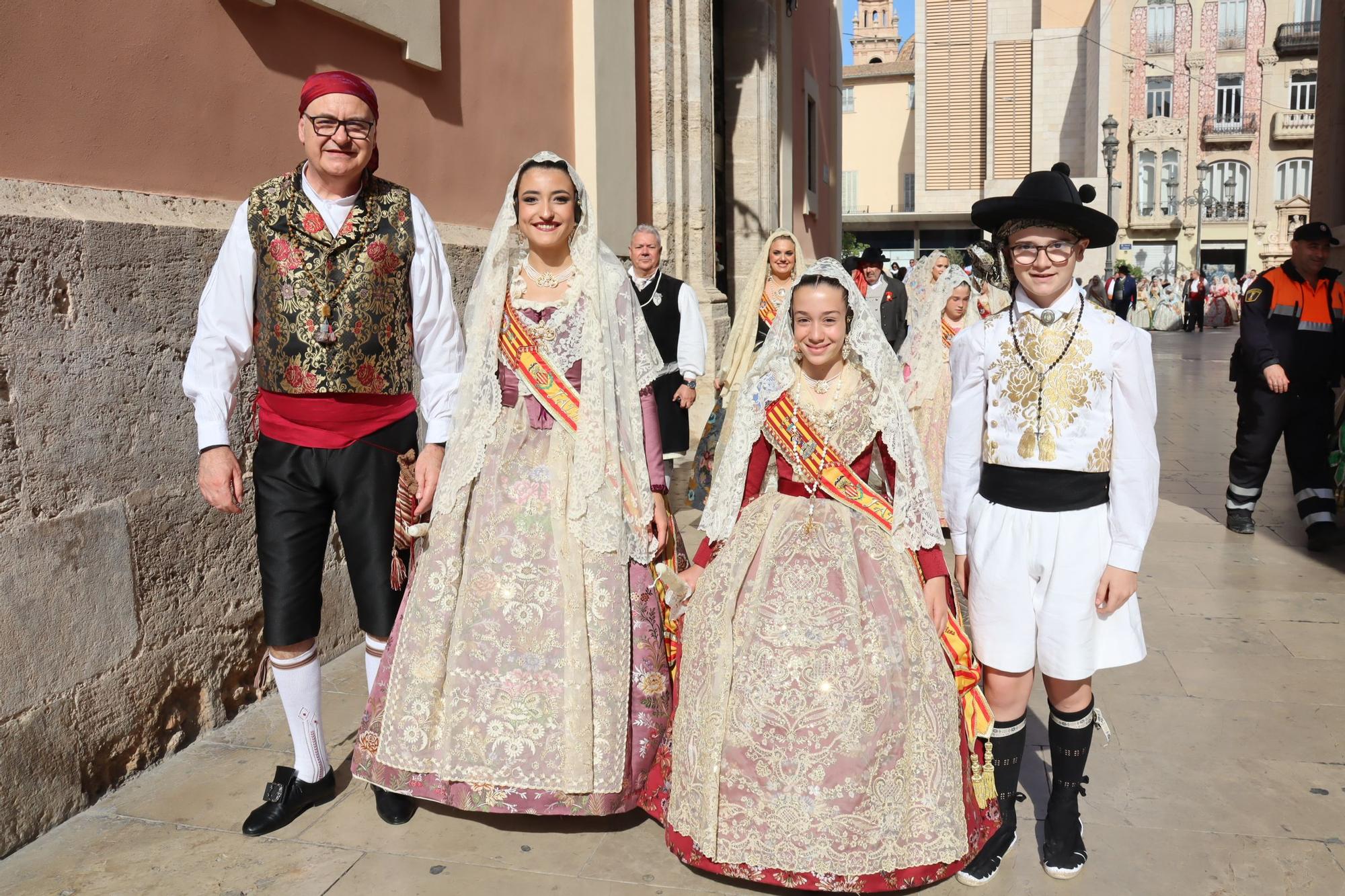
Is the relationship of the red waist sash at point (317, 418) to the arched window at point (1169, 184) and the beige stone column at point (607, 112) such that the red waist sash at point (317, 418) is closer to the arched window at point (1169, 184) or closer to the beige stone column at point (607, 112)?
the beige stone column at point (607, 112)

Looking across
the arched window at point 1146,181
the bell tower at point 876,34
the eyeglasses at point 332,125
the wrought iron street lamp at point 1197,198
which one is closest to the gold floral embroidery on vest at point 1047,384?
the eyeglasses at point 332,125

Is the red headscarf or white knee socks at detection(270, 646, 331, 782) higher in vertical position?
the red headscarf

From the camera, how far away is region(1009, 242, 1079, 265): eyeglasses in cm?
294

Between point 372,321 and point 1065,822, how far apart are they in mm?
2399

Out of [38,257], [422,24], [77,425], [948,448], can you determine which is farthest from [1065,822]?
[422,24]

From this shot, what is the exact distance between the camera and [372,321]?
3.27 metres

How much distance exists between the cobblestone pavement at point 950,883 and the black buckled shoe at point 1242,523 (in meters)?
2.45

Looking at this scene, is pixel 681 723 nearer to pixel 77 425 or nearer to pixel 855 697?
pixel 855 697

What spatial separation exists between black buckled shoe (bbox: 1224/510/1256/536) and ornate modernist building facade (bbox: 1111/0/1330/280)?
122ft

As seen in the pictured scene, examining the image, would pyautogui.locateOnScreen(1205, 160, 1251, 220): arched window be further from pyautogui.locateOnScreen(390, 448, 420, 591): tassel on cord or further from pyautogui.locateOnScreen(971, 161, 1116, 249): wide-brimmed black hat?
pyautogui.locateOnScreen(390, 448, 420, 591): tassel on cord

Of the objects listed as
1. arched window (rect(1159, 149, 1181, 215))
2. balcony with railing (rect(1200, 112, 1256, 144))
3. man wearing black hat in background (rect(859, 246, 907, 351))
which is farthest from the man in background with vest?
balcony with railing (rect(1200, 112, 1256, 144))

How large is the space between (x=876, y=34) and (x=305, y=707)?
292ft

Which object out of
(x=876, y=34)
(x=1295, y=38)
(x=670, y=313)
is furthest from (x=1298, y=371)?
(x=876, y=34)

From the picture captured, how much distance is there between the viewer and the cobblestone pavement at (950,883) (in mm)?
3098
